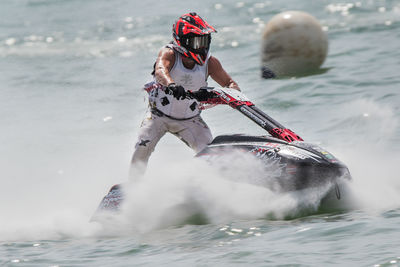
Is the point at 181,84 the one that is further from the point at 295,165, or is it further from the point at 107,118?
the point at 107,118

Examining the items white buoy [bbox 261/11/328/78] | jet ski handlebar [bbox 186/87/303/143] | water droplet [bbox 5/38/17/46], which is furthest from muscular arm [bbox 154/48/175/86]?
water droplet [bbox 5/38/17/46]

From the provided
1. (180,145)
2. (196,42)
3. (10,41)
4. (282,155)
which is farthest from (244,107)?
(10,41)

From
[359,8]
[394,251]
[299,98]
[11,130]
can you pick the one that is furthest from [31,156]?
[359,8]

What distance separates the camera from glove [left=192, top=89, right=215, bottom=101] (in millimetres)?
6535

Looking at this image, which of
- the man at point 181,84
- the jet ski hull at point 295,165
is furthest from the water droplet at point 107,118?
the jet ski hull at point 295,165

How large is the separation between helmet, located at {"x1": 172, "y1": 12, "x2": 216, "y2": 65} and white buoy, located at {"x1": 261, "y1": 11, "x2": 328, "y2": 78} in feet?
22.8

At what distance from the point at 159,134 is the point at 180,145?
4.04 m

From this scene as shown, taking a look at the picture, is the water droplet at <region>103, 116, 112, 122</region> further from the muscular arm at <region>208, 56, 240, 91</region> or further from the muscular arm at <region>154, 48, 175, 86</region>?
the muscular arm at <region>154, 48, 175, 86</region>

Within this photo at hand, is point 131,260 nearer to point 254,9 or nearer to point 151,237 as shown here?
point 151,237

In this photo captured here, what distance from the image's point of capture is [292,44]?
13.8 metres

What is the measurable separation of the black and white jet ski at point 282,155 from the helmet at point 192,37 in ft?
1.45

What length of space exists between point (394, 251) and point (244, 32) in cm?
1670

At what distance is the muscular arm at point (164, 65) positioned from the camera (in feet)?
22.0

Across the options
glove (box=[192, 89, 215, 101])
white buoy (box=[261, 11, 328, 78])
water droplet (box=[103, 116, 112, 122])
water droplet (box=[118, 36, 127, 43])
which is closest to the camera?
glove (box=[192, 89, 215, 101])
